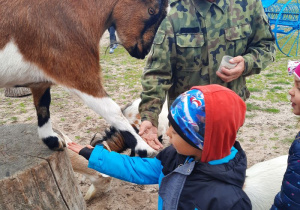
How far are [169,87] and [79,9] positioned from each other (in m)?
0.77

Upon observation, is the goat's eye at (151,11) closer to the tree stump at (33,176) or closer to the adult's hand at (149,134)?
the adult's hand at (149,134)

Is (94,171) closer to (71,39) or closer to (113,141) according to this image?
(113,141)

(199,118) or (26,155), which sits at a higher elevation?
(199,118)

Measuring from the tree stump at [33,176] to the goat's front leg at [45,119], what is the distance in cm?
5

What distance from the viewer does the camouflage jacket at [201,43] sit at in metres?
2.00

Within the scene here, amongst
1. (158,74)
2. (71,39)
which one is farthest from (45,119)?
(158,74)

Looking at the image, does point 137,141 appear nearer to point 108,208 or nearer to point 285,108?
point 108,208

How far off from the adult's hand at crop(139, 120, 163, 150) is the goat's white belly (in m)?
0.61

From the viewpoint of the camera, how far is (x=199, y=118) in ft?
4.10

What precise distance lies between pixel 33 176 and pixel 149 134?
714 millimetres

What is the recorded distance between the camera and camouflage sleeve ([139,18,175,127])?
2.01 m

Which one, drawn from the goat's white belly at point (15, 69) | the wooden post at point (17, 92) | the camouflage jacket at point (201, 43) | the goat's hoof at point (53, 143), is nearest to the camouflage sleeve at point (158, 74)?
the camouflage jacket at point (201, 43)

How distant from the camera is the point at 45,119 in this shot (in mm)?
2020

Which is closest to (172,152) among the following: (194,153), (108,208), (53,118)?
(194,153)
